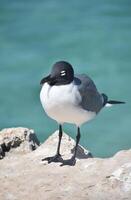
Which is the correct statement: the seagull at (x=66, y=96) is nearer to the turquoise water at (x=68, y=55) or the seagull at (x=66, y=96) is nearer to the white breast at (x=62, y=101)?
the white breast at (x=62, y=101)

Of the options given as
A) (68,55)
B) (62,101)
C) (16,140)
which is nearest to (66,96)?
(62,101)

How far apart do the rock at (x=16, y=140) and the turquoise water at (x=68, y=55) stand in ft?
6.59

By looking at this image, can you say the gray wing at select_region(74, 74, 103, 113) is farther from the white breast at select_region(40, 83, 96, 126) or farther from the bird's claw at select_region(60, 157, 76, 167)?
the bird's claw at select_region(60, 157, 76, 167)

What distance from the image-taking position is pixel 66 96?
3.99 meters

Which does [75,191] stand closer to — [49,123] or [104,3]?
[49,123]

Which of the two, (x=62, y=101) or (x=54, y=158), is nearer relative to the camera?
(x=62, y=101)

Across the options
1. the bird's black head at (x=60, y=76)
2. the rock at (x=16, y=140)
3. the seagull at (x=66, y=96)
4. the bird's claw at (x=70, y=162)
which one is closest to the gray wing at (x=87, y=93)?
the seagull at (x=66, y=96)

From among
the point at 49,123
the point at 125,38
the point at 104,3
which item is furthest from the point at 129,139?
the point at 104,3

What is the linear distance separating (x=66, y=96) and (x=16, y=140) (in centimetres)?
84

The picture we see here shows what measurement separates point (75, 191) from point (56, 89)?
0.72 metres

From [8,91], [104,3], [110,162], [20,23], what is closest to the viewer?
[110,162]

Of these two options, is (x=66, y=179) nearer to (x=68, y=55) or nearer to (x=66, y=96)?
(x=66, y=96)

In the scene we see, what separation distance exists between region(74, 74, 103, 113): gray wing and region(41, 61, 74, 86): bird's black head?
0.11 metres

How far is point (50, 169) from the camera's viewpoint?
406cm
